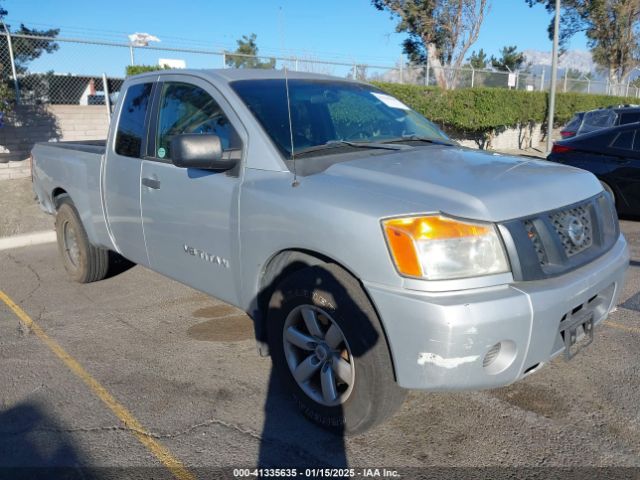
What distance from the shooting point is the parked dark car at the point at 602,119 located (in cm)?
1070

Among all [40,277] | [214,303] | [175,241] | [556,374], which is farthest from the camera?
[40,277]

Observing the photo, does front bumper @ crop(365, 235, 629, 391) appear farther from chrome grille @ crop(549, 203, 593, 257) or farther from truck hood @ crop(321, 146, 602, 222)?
truck hood @ crop(321, 146, 602, 222)

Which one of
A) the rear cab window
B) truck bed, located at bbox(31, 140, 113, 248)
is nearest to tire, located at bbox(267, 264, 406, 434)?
truck bed, located at bbox(31, 140, 113, 248)

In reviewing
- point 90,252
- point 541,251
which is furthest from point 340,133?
point 90,252

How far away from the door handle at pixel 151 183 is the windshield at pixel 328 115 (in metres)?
0.87

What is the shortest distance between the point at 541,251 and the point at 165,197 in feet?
7.91

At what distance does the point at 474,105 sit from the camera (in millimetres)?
17750

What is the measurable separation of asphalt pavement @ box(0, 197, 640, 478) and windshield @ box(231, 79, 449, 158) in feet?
5.02

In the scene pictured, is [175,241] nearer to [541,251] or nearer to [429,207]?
[429,207]

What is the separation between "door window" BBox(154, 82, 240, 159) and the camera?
139 inches

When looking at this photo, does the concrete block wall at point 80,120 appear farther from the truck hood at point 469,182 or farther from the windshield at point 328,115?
the truck hood at point 469,182

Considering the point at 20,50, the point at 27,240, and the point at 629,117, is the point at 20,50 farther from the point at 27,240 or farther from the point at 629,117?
the point at 629,117

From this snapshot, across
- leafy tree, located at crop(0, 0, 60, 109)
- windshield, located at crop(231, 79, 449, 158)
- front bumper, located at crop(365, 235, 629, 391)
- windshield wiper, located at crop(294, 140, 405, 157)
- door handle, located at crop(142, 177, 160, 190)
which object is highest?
leafy tree, located at crop(0, 0, 60, 109)

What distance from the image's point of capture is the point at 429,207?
2508 mm
